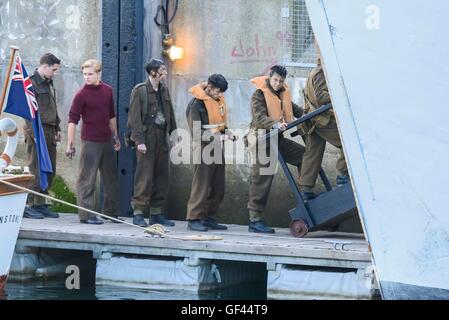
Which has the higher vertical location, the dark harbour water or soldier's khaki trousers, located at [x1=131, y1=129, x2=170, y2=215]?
soldier's khaki trousers, located at [x1=131, y1=129, x2=170, y2=215]

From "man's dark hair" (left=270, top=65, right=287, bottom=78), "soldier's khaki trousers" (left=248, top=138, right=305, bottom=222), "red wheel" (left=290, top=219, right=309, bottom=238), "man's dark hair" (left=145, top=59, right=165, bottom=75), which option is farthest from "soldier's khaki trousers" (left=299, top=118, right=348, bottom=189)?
"man's dark hair" (left=145, top=59, right=165, bottom=75)

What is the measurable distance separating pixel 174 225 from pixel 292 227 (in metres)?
1.55

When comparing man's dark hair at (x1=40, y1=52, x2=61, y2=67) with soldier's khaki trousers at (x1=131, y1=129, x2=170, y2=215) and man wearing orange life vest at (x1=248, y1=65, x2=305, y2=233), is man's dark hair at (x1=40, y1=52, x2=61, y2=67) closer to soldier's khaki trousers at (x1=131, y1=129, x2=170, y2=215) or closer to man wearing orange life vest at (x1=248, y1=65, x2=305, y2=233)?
soldier's khaki trousers at (x1=131, y1=129, x2=170, y2=215)

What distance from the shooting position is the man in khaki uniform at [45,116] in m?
13.8

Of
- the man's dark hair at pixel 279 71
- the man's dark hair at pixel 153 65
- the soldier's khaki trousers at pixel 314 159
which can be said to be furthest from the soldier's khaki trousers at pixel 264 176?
the man's dark hair at pixel 153 65

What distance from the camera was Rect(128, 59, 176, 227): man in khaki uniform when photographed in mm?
13141

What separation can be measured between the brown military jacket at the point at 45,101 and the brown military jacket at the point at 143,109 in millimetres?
1212

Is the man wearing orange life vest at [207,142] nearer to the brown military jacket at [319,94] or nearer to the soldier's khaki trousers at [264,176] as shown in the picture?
the soldier's khaki trousers at [264,176]

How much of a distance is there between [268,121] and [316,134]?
0.51 meters

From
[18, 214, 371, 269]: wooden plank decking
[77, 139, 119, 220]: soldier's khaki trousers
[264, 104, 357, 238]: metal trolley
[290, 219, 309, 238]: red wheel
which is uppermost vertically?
[77, 139, 119, 220]: soldier's khaki trousers

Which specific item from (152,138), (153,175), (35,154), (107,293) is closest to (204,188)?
(153,175)

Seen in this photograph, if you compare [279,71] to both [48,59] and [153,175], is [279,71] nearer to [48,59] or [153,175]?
[153,175]

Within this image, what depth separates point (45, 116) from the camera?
1393 cm

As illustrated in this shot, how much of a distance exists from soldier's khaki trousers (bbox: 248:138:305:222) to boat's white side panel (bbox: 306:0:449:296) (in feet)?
12.6
